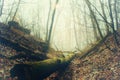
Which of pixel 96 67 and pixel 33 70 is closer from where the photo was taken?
pixel 33 70

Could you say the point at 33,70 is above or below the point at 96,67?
above

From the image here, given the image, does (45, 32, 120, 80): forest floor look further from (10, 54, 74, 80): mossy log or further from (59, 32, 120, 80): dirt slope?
(10, 54, 74, 80): mossy log

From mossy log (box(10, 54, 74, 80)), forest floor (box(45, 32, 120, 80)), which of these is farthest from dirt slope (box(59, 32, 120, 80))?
mossy log (box(10, 54, 74, 80))

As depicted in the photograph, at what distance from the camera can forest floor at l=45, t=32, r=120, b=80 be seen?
39.0 feet

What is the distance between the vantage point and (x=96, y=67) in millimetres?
13383

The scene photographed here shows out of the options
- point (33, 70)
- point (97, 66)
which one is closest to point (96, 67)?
point (97, 66)

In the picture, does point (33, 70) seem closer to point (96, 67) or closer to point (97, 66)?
point (96, 67)

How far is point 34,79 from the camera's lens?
33.6 feet

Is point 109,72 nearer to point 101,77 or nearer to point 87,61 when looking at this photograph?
point 101,77

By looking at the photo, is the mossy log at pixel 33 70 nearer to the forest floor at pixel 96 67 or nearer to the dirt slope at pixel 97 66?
the forest floor at pixel 96 67

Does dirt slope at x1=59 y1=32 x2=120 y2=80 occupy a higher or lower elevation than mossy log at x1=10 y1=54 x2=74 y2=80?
lower

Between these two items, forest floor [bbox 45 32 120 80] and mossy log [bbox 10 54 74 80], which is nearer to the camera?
mossy log [bbox 10 54 74 80]

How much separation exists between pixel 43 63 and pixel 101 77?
3473 millimetres

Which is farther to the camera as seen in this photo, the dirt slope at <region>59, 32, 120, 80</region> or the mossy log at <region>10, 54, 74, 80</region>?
the dirt slope at <region>59, 32, 120, 80</region>
